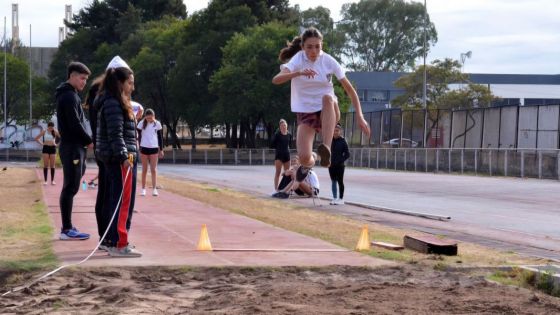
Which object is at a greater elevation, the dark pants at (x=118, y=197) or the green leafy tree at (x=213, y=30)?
the green leafy tree at (x=213, y=30)

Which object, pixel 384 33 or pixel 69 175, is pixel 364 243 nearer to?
pixel 69 175

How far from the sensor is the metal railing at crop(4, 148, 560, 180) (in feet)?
118

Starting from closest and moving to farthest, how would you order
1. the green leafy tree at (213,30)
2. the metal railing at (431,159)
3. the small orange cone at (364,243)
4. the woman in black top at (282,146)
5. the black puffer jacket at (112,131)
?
the black puffer jacket at (112,131) < the small orange cone at (364,243) < the woman in black top at (282,146) < the metal railing at (431,159) < the green leafy tree at (213,30)

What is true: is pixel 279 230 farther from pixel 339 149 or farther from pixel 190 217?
pixel 339 149

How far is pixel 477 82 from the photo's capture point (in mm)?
106812

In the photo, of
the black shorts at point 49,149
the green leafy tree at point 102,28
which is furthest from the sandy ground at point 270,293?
the green leafy tree at point 102,28

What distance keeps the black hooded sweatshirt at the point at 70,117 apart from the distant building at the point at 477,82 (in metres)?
87.3

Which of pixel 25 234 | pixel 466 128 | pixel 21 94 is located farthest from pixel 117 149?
pixel 21 94

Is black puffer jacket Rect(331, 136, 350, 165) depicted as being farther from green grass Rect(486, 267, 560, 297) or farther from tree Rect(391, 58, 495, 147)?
tree Rect(391, 58, 495, 147)

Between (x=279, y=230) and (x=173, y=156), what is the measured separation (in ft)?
181

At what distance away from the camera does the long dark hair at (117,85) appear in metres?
9.41

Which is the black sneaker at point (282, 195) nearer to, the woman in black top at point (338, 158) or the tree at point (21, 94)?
the woman in black top at point (338, 158)

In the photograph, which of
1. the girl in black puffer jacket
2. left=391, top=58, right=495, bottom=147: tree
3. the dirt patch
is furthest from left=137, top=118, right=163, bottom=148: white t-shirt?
left=391, top=58, right=495, bottom=147: tree

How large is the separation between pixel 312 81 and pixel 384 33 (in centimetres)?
11347
